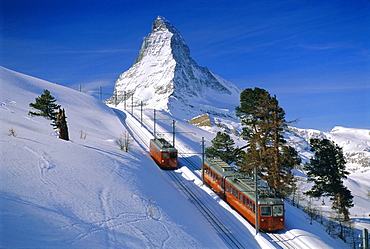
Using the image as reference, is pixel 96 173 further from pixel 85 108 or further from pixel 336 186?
pixel 85 108

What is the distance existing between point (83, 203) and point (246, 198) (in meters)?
11.7

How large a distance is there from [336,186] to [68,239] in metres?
27.2

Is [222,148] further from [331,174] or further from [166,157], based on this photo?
[331,174]

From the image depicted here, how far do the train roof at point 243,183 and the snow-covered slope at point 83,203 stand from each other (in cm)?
375

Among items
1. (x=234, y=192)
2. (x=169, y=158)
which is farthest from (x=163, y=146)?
(x=234, y=192)

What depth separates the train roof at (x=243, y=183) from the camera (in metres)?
21.2

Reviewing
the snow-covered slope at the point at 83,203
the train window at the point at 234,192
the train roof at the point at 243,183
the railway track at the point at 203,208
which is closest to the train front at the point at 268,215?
the train roof at the point at 243,183

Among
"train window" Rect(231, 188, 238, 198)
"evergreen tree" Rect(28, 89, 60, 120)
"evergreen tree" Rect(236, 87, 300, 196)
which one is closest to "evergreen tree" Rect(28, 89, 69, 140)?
"evergreen tree" Rect(28, 89, 60, 120)

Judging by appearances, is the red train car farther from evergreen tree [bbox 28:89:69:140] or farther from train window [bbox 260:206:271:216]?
train window [bbox 260:206:271:216]

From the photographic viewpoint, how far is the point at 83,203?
15164mm

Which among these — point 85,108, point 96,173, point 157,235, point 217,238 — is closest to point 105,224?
point 157,235

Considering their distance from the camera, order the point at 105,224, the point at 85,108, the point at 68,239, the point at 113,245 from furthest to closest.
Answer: the point at 85,108 < the point at 105,224 < the point at 113,245 < the point at 68,239

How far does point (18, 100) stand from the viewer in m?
48.2

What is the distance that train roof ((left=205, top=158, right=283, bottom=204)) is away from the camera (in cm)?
2125
